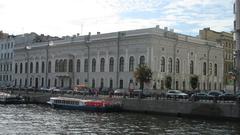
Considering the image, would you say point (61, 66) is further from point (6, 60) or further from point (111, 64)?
point (6, 60)

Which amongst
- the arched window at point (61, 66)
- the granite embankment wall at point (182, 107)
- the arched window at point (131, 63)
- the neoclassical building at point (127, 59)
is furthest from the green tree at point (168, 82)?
the arched window at point (61, 66)

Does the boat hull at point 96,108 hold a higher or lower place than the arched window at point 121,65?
lower

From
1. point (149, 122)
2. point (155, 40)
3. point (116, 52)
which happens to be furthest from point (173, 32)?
point (149, 122)

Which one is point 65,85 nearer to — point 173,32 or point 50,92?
point 50,92

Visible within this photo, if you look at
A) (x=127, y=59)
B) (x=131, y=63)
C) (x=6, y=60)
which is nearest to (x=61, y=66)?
(x=127, y=59)

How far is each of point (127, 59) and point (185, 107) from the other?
32.9m

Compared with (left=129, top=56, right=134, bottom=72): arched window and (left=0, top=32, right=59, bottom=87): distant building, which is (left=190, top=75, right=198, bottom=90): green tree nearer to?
(left=129, top=56, right=134, bottom=72): arched window

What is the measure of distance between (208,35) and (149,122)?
2731 inches

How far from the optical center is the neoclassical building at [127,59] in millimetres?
83125

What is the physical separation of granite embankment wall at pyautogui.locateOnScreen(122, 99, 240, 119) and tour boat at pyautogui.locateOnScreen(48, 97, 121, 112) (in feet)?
7.48

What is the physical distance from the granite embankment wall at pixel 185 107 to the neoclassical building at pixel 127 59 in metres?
21.0

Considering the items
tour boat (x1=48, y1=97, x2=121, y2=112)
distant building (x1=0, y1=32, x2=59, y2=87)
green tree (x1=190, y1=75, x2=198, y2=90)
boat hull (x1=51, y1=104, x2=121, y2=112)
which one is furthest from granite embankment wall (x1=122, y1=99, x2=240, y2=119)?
distant building (x1=0, y1=32, x2=59, y2=87)

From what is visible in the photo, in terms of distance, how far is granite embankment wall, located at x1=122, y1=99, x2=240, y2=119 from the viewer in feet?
163

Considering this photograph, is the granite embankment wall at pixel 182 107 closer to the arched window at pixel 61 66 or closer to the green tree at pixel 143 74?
the green tree at pixel 143 74
